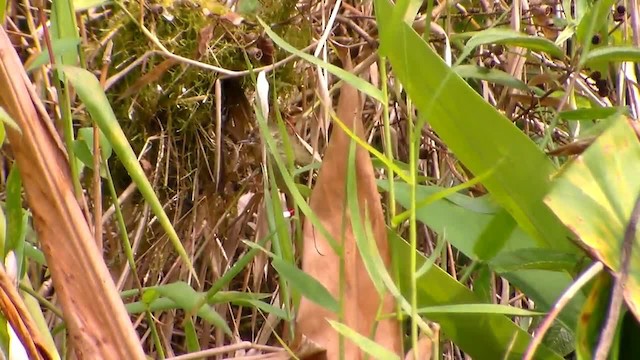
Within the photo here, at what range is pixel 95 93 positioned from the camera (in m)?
0.40

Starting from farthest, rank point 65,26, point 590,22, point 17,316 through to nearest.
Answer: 1. point 590,22
2. point 65,26
3. point 17,316

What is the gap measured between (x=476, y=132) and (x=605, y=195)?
3.1 inches

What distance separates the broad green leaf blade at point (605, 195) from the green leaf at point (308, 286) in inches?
4.6

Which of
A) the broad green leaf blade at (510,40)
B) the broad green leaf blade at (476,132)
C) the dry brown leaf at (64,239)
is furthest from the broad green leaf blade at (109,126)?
the broad green leaf blade at (510,40)

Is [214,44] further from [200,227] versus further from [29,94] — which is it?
[29,94]

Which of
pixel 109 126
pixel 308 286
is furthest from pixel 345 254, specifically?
pixel 109 126

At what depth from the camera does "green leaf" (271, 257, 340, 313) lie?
1.36 ft

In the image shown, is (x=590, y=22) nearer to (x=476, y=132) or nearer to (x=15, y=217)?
(x=476, y=132)

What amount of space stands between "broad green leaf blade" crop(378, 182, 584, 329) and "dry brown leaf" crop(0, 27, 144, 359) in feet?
0.63

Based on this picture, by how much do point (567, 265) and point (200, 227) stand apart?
0.47m

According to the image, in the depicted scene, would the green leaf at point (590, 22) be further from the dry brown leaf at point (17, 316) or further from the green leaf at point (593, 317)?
the dry brown leaf at point (17, 316)

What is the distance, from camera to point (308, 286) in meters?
0.42

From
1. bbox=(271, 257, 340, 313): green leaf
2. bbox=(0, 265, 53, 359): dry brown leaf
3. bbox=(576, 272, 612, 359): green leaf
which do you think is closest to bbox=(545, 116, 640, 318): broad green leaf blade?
bbox=(576, 272, 612, 359): green leaf

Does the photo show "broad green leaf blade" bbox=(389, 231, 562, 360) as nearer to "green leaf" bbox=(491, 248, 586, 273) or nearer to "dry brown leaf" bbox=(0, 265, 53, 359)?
"green leaf" bbox=(491, 248, 586, 273)
